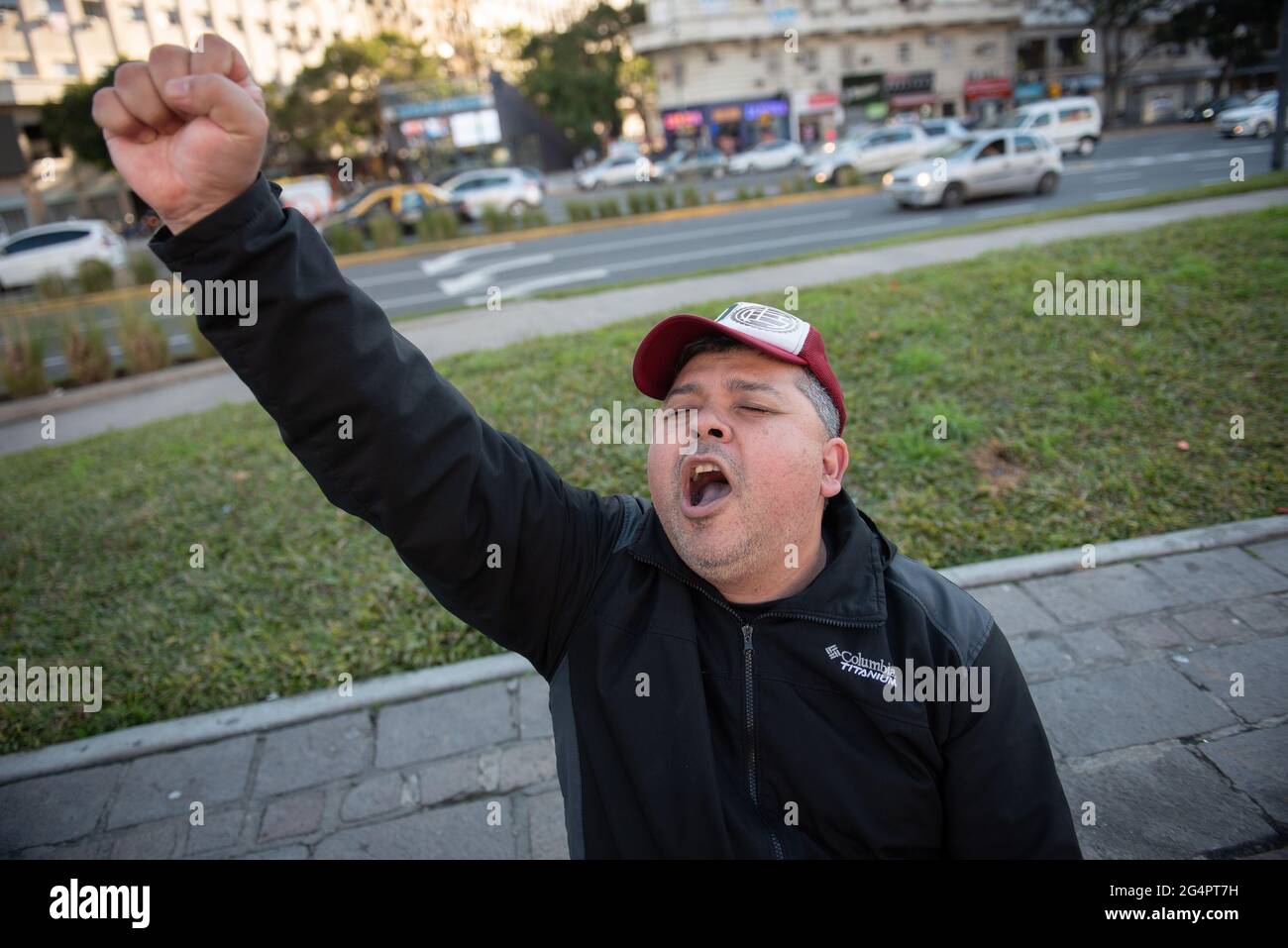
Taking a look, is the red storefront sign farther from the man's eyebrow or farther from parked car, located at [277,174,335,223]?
the man's eyebrow

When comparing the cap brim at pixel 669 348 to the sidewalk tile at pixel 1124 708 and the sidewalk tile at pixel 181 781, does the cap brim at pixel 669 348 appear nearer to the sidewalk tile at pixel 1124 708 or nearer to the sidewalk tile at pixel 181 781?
the sidewalk tile at pixel 1124 708

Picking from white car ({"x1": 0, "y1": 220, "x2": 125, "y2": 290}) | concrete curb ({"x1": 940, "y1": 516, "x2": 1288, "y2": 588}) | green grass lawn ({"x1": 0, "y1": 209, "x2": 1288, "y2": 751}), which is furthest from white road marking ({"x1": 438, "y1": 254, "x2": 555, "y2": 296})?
white car ({"x1": 0, "y1": 220, "x2": 125, "y2": 290})

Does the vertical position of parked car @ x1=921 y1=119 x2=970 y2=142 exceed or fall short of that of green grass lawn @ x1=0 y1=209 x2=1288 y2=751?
it exceeds it

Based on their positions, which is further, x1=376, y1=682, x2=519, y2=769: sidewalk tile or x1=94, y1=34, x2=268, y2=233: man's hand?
x1=376, y1=682, x2=519, y2=769: sidewalk tile

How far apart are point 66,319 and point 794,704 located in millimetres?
11537

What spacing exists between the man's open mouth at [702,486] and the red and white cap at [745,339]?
0.28 metres

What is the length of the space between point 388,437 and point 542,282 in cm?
1250

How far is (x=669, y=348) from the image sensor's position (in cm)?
191

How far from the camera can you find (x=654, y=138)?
50656 mm

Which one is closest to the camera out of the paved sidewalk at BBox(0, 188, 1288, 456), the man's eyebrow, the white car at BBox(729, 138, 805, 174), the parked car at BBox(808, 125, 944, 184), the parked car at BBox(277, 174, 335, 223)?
the man's eyebrow

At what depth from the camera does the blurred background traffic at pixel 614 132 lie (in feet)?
52.5

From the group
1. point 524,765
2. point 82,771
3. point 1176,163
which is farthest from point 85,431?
point 1176,163

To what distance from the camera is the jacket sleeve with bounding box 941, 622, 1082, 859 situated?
1.62 metres

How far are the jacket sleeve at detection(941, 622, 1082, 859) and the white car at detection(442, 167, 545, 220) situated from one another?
2640 centimetres
